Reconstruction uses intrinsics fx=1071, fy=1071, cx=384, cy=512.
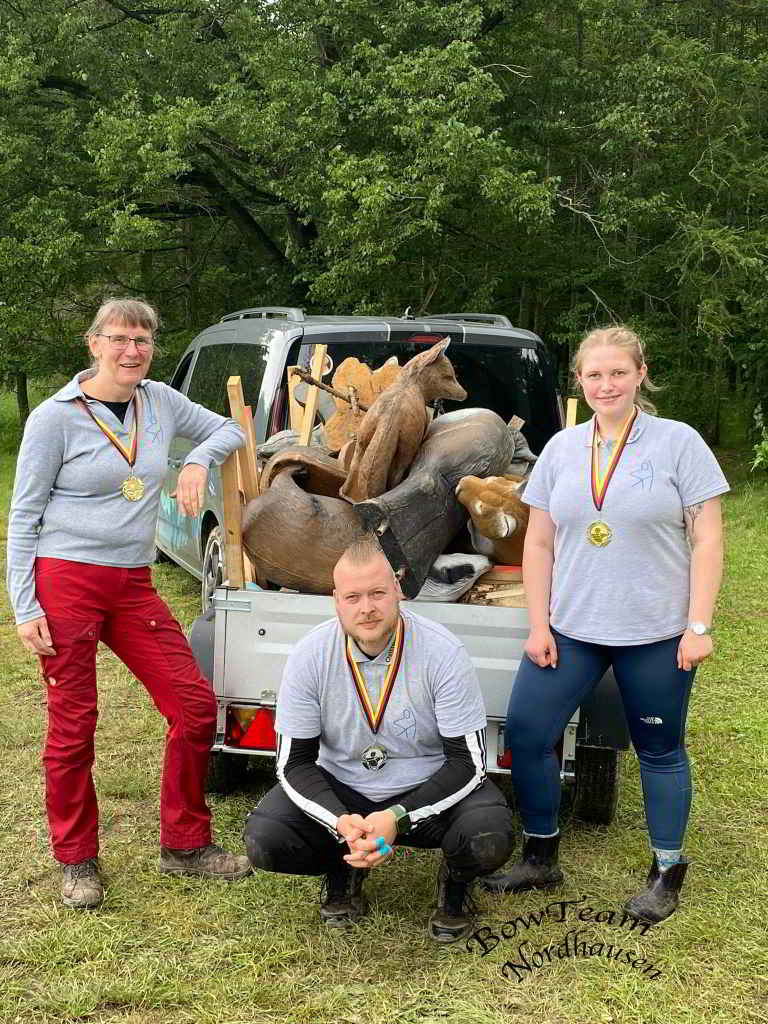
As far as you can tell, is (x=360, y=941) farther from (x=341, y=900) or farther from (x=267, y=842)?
(x=267, y=842)

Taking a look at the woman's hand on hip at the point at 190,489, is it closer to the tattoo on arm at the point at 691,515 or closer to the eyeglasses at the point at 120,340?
the eyeglasses at the point at 120,340

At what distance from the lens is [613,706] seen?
11.8ft

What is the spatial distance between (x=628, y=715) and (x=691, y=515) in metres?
0.68

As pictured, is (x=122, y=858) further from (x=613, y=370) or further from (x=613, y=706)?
(x=613, y=370)

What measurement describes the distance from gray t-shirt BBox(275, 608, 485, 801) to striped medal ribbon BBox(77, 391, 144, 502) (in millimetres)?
754

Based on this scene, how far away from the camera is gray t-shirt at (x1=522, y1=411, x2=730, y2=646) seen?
3.19 meters

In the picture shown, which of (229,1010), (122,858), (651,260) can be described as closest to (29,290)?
(651,260)

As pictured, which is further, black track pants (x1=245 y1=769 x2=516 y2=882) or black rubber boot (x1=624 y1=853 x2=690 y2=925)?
black rubber boot (x1=624 y1=853 x2=690 y2=925)

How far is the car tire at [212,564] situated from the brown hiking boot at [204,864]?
2327mm

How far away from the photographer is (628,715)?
3.42 meters

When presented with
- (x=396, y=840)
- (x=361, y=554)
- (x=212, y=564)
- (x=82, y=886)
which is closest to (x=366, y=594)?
(x=361, y=554)

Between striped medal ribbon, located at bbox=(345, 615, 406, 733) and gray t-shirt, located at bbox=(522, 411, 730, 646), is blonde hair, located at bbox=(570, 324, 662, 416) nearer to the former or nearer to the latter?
gray t-shirt, located at bbox=(522, 411, 730, 646)

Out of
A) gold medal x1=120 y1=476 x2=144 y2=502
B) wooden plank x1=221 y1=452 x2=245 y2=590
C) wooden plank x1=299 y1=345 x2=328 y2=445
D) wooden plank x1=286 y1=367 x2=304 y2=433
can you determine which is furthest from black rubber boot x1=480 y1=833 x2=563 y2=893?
wooden plank x1=286 y1=367 x2=304 y2=433

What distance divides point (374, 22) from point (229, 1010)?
1424 cm
